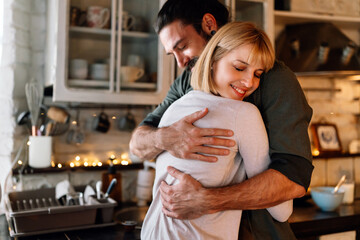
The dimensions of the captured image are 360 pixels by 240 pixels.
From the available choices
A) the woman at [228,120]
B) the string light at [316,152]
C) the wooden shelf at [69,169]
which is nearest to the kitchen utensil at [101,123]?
the wooden shelf at [69,169]

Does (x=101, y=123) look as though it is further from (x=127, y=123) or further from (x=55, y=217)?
(x=55, y=217)

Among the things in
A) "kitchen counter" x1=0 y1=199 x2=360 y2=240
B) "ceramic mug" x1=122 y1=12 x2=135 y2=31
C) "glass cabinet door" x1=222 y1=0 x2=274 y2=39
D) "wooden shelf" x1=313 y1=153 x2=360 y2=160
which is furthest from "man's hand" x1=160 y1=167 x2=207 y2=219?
"wooden shelf" x1=313 y1=153 x2=360 y2=160

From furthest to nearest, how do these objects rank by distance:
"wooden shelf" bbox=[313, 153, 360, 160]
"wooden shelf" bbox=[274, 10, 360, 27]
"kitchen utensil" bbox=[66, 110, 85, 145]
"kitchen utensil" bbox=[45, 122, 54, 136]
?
"wooden shelf" bbox=[313, 153, 360, 160]
"wooden shelf" bbox=[274, 10, 360, 27]
"kitchen utensil" bbox=[66, 110, 85, 145]
"kitchen utensil" bbox=[45, 122, 54, 136]

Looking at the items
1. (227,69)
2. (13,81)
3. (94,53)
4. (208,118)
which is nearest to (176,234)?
(208,118)

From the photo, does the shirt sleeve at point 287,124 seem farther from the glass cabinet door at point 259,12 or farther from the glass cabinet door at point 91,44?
the glass cabinet door at point 259,12

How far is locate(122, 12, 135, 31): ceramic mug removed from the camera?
2.07m

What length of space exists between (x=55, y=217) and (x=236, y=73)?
3.60 feet

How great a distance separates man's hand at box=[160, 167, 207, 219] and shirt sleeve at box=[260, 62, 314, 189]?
0.26 m

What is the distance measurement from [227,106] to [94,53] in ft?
3.53

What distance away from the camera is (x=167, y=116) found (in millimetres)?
1359

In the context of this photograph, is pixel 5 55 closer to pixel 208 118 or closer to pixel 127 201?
pixel 127 201

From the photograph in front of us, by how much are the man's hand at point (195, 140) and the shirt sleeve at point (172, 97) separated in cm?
43

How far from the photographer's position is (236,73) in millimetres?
1224

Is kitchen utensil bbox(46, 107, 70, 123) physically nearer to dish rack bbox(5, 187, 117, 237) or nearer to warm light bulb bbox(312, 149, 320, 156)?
dish rack bbox(5, 187, 117, 237)
